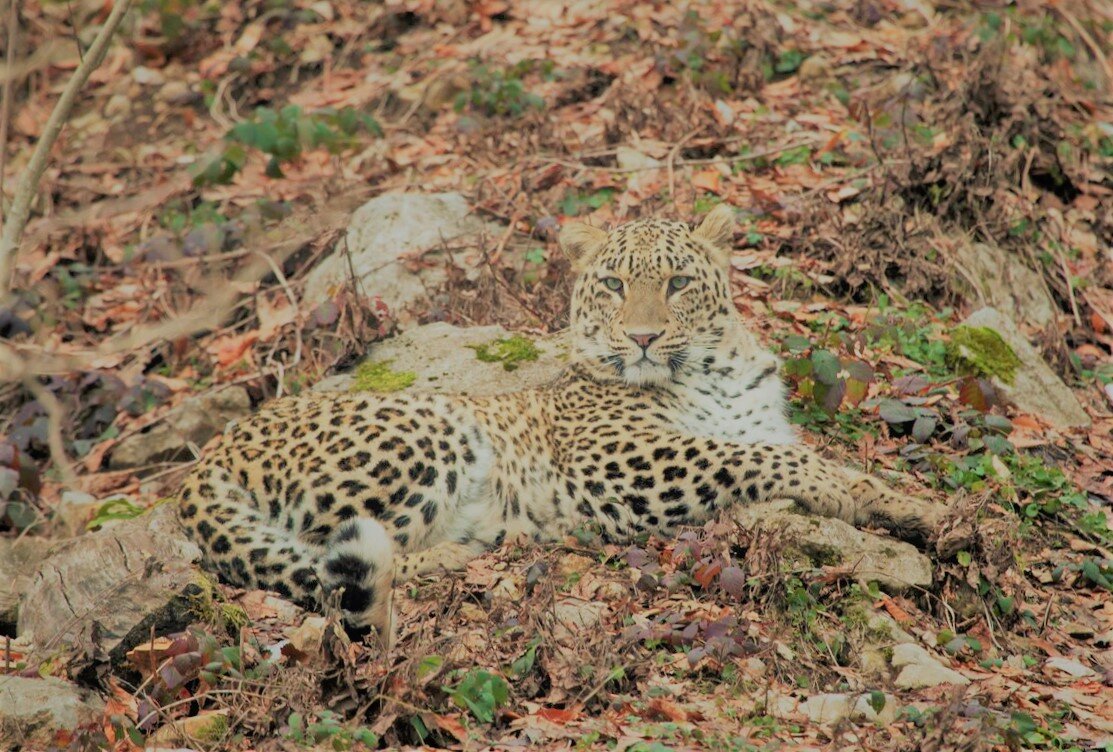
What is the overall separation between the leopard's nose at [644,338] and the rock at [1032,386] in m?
2.78

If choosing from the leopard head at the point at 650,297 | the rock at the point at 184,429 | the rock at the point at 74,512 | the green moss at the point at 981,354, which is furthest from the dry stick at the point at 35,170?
the green moss at the point at 981,354

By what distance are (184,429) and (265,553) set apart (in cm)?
369

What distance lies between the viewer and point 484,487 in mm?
7824

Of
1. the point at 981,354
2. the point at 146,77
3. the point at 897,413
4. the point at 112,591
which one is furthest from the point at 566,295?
the point at 146,77

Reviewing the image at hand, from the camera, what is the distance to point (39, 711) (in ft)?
18.4

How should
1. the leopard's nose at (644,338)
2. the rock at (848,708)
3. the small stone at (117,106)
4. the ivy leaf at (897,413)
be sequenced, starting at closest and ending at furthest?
the rock at (848,708) → the leopard's nose at (644,338) → the ivy leaf at (897,413) → the small stone at (117,106)

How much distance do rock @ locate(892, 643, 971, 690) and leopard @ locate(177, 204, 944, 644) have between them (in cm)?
102

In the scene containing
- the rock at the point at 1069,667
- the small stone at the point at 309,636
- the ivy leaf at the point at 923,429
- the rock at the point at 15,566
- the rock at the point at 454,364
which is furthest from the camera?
the rock at the point at 454,364

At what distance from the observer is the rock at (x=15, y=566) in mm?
7340

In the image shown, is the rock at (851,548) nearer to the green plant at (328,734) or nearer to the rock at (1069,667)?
the rock at (1069,667)

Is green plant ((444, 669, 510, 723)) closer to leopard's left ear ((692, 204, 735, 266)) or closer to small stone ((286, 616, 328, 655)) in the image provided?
small stone ((286, 616, 328, 655))

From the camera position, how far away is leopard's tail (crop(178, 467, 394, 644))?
5.92 metres

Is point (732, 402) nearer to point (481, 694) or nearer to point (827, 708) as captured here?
point (827, 708)

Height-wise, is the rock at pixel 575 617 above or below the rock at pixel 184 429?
above
